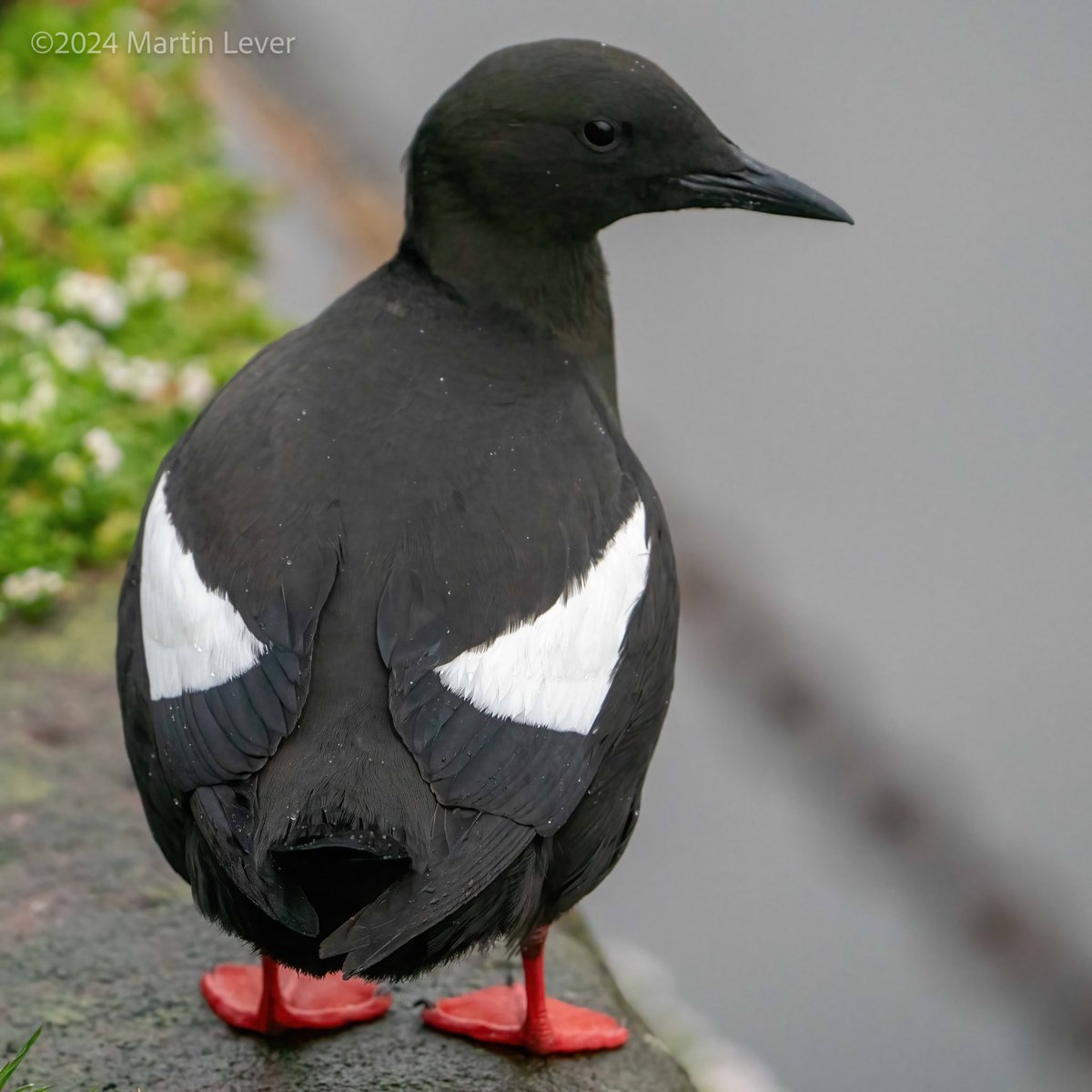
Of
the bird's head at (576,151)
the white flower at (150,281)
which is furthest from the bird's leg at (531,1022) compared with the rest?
the white flower at (150,281)

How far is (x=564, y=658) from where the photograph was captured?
247cm

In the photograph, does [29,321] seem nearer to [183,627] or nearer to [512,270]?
[512,270]

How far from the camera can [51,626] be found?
3994 millimetres

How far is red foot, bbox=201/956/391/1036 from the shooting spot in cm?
292

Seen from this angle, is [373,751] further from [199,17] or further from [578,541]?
[199,17]

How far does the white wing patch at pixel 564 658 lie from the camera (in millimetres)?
2383

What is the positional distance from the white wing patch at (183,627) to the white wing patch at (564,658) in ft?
1.01

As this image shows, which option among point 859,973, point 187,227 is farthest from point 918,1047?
point 187,227

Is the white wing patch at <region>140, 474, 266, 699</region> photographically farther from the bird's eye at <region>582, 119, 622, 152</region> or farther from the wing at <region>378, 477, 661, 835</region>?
the bird's eye at <region>582, 119, 622, 152</region>

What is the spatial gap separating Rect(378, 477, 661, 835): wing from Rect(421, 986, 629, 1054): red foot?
710mm

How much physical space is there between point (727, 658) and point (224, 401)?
2993mm

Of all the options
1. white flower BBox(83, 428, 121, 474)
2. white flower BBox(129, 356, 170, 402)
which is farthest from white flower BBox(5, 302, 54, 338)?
white flower BBox(83, 428, 121, 474)

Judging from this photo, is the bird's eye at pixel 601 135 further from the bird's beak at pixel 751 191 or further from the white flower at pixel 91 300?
the white flower at pixel 91 300

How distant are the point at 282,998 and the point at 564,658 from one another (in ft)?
3.06
